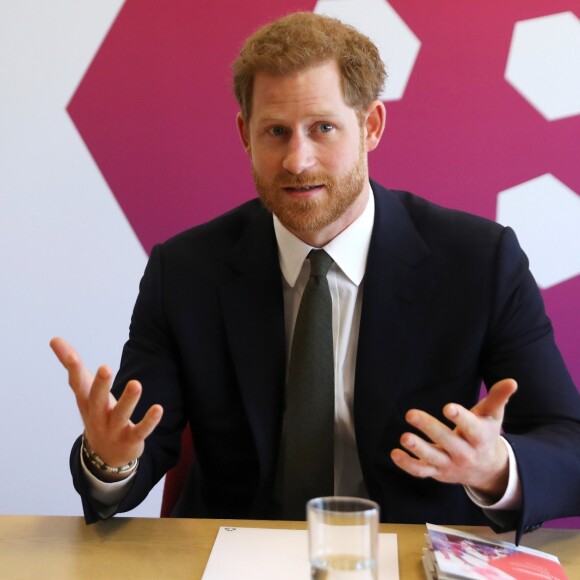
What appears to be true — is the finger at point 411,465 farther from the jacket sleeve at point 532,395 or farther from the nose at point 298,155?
the nose at point 298,155

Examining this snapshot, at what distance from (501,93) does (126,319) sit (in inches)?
50.6

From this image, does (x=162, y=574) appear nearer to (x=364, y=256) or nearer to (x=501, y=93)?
(x=364, y=256)

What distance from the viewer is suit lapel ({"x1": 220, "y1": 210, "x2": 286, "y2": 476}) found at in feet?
5.03

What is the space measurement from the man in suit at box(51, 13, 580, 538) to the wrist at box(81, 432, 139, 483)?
8cm

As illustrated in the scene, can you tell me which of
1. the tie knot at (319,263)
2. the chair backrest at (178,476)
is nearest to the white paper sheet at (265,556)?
the chair backrest at (178,476)

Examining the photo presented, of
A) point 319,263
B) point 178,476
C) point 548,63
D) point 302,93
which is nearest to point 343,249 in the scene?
point 319,263

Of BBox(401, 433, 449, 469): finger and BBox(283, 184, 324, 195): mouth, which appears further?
BBox(283, 184, 324, 195): mouth

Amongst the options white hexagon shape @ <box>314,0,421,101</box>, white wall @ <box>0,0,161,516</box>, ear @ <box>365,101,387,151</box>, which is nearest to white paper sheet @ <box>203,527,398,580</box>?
ear @ <box>365,101,387,151</box>

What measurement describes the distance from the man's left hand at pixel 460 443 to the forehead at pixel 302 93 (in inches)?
27.9

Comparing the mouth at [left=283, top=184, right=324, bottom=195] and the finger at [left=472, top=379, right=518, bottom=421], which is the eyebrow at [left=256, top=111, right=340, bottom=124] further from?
the finger at [left=472, top=379, right=518, bottom=421]

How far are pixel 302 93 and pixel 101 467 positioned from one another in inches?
30.7

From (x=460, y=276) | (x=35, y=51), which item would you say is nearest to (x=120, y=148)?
(x=35, y=51)

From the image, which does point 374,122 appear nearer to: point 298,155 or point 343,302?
point 298,155

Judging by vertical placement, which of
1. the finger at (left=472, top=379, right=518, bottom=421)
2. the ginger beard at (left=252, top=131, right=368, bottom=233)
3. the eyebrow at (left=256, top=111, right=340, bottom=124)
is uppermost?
the eyebrow at (left=256, top=111, right=340, bottom=124)
